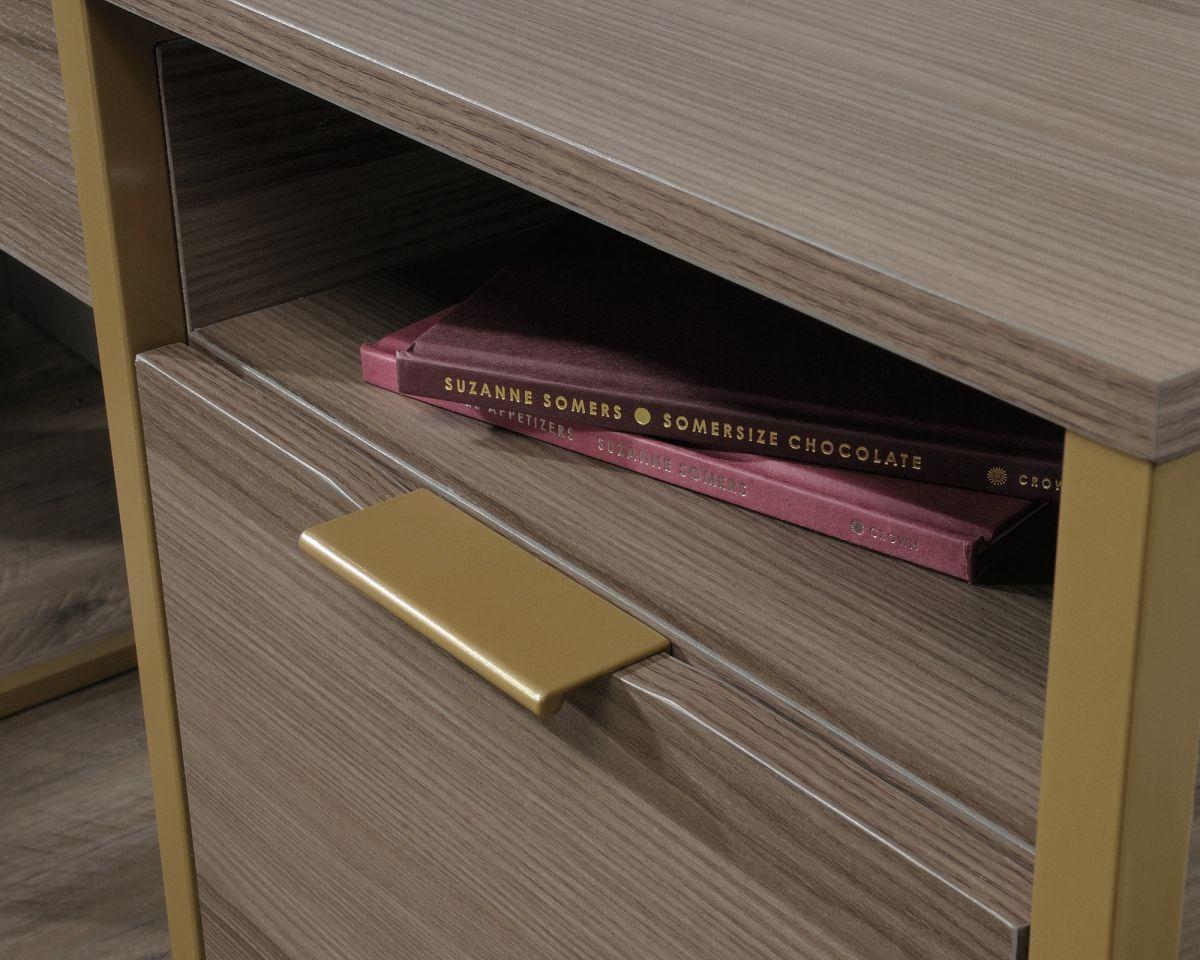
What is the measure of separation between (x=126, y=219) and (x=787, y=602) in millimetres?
328

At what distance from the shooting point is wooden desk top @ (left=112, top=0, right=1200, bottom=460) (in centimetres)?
30

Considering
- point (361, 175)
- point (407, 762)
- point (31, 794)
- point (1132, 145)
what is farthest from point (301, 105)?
point (31, 794)

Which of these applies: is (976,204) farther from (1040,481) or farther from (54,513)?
(54,513)

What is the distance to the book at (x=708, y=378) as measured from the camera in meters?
0.48

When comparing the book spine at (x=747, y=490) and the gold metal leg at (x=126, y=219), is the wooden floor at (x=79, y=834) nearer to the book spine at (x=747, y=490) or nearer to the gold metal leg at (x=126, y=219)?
the gold metal leg at (x=126, y=219)

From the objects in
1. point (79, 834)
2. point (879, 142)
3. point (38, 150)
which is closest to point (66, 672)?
point (79, 834)

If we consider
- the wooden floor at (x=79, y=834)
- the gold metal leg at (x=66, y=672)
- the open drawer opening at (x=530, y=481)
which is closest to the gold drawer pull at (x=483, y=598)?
the open drawer opening at (x=530, y=481)

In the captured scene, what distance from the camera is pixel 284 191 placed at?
2.17 feet

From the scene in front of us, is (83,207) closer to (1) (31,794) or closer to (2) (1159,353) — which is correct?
(2) (1159,353)

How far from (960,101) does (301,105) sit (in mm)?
349

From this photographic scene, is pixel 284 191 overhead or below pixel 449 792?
overhead

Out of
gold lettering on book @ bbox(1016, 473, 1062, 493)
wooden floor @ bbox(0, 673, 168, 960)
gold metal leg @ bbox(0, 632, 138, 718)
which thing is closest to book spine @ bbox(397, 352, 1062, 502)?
gold lettering on book @ bbox(1016, 473, 1062, 493)

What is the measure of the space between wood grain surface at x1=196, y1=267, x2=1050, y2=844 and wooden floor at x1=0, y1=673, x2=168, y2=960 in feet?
1.89

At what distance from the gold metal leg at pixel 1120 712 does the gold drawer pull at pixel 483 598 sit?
0.15 meters
